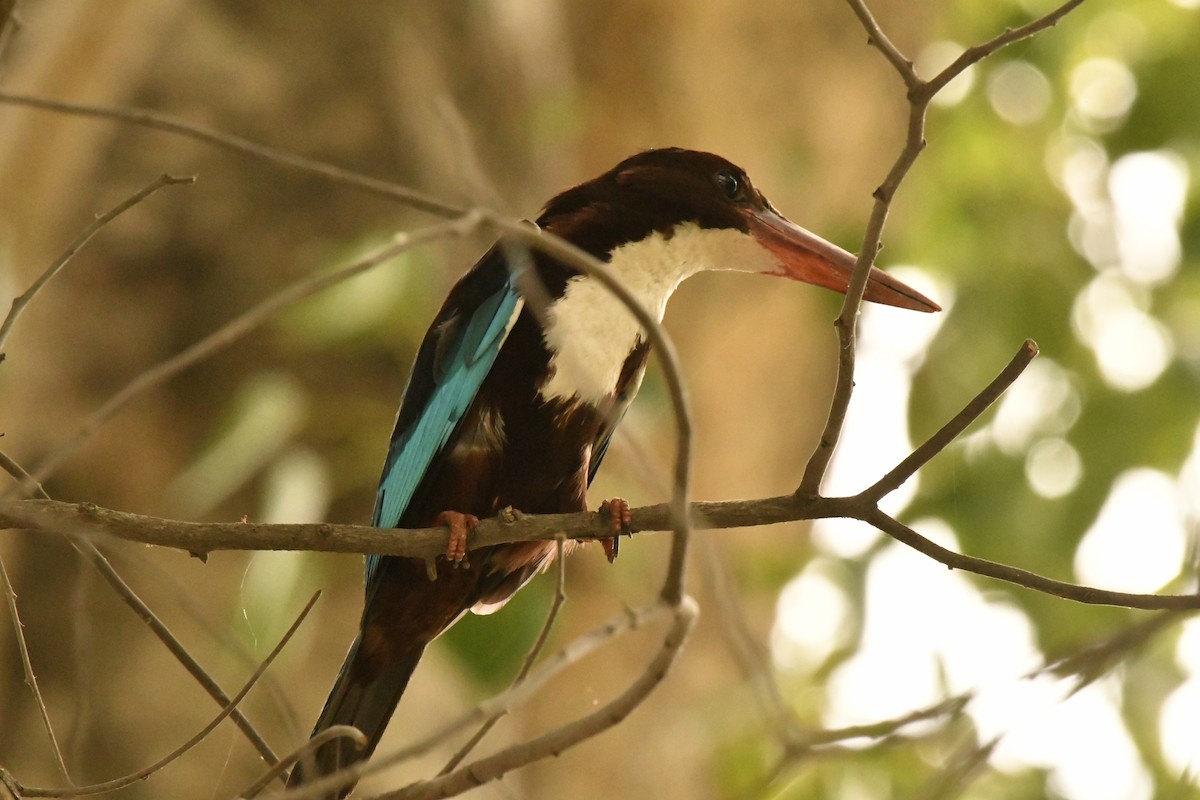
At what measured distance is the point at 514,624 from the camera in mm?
2811

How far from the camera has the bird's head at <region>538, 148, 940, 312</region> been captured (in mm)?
2617

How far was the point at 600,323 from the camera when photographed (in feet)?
7.94

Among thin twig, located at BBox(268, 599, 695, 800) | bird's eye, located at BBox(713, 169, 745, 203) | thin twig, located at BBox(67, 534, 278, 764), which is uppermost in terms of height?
bird's eye, located at BBox(713, 169, 745, 203)

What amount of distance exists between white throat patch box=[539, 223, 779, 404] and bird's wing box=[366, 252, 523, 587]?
98 mm

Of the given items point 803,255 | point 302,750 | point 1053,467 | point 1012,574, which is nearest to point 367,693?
point 302,750

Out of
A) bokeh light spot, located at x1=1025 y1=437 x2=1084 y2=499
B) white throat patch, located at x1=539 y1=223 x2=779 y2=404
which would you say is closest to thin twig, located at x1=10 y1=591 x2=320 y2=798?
white throat patch, located at x1=539 y1=223 x2=779 y2=404

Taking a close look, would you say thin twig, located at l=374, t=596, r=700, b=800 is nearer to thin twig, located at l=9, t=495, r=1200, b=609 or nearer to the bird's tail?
thin twig, located at l=9, t=495, r=1200, b=609

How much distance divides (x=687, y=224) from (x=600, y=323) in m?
0.36

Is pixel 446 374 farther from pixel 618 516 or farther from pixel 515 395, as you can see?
pixel 618 516

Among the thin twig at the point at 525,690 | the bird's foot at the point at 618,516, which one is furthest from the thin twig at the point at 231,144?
the bird's foot at the point at 618,516

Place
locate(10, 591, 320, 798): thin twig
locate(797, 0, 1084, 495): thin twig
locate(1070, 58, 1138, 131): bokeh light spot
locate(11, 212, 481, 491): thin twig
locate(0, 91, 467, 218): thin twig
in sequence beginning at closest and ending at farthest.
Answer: locate(11, 212, 481, 491): thin twig
locate(0, 91, 467, 218): thin twig
locate(797, 0, 1084, 495): thin twig
locate(10, 591, 320, 798): thin twig
locate(1070, 58, 1138, 131): bokeh light spot

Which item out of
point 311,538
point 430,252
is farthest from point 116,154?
point 311,538

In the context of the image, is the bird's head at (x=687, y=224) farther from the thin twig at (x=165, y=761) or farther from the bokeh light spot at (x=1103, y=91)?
the bokeh light spot at (x=1103, y=91)

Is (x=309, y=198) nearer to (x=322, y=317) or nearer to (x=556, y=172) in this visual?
(x=556, y=172)
